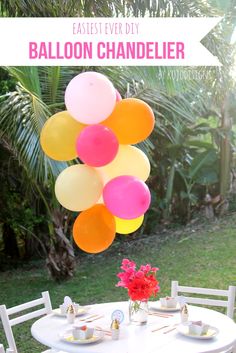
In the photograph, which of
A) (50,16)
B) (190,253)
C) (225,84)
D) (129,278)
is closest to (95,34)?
(50,16)

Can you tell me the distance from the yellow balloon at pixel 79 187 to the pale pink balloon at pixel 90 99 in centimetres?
31

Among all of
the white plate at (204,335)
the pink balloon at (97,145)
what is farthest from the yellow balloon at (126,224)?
the white plate at (204,335)

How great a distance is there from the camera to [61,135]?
10.7 ft

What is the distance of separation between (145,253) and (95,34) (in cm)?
348

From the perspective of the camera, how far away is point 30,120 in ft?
15.6

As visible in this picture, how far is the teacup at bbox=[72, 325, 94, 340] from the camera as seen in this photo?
8.91 ft

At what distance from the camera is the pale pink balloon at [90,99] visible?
320 cm

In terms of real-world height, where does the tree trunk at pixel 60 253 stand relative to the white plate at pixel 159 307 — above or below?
below

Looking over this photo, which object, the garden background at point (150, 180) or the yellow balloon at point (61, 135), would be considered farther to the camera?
the garden background at point (150, 180)

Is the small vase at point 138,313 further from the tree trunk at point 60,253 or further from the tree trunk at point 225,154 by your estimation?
the tree trunk at point 225,154

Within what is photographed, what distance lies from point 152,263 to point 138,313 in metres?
3.91

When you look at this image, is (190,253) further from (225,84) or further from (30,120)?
(30,120)

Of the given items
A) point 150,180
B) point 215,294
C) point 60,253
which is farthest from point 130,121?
point 150,180

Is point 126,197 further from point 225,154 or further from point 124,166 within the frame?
point 225,154
